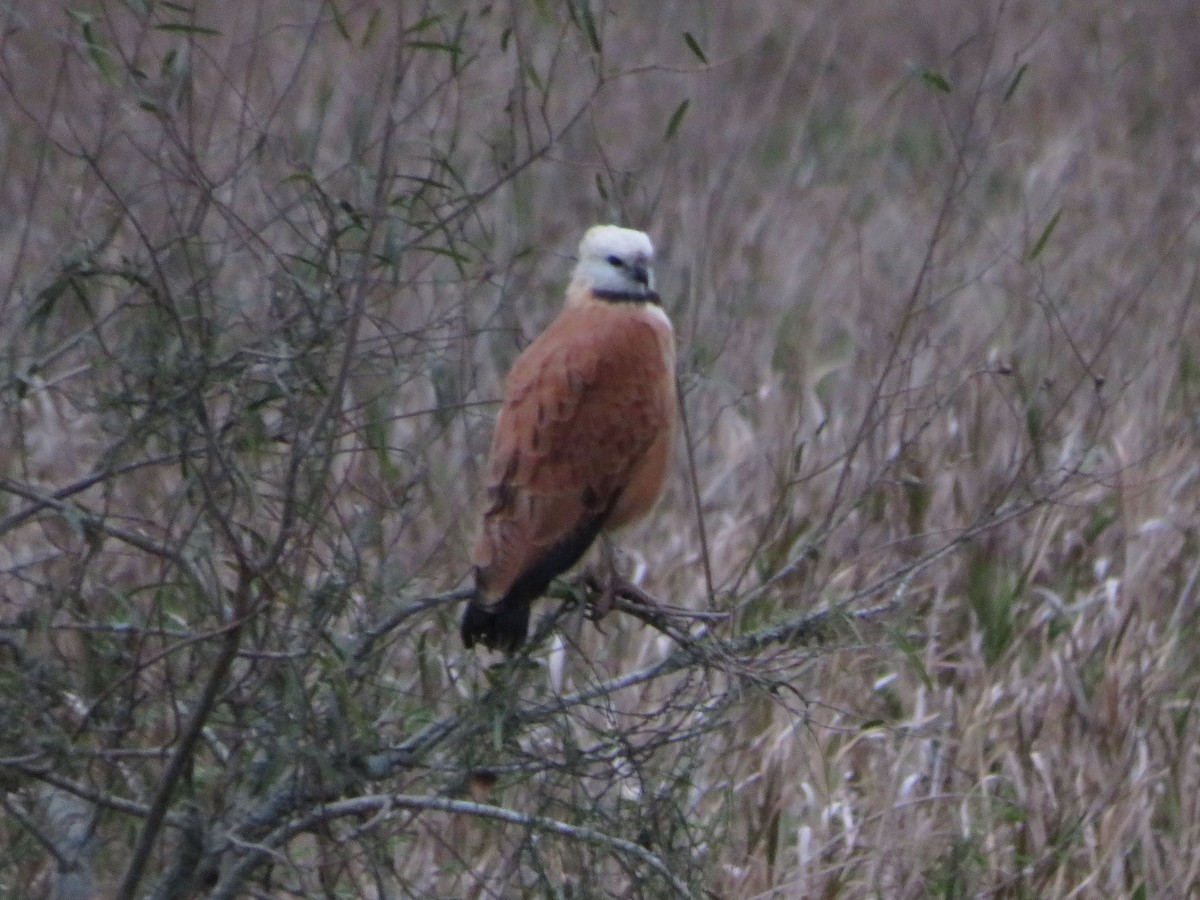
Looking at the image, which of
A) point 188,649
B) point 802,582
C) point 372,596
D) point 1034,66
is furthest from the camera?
point 1034,66

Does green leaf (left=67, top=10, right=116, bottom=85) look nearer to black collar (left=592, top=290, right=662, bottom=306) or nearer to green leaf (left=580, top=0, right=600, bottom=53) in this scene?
green leaf (left=580, top=0, right=600, bottom=53)

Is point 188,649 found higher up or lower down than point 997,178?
lower down

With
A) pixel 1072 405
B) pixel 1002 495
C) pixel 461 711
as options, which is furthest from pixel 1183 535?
pixel 461 711

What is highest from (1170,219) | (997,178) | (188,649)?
(997,178)

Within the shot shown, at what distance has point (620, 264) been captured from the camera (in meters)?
3.98

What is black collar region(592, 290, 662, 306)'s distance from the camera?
392 cm

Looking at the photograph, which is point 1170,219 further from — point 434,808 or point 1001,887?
point 434,808

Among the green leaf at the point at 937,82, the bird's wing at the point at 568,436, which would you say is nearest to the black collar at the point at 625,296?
the bird's wing at the point at 568,436

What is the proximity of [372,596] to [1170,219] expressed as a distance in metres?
5.63

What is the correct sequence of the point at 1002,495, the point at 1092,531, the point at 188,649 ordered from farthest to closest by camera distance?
1. the point at 1092,531
2. the point at 1002,495
3. the point at 188,649

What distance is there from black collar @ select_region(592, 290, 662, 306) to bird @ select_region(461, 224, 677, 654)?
2 centimetres

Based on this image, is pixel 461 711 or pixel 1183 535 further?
pixel 1183 535

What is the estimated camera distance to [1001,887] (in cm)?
399

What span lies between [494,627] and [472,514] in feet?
5.14
